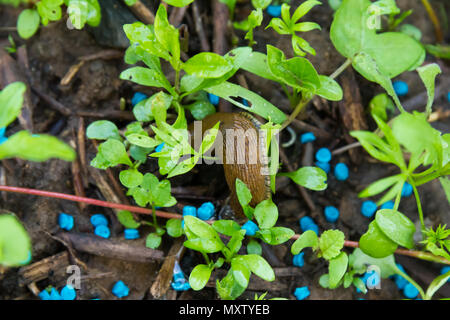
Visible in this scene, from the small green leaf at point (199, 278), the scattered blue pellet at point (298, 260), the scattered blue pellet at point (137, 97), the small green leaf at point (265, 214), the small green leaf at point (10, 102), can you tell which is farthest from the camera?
the scattered blue pellet at point (137, 97)

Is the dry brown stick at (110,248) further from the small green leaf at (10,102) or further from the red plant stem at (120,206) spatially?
the small green leaf at (10,102)

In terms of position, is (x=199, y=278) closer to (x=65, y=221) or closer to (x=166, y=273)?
(x=166, y=273)

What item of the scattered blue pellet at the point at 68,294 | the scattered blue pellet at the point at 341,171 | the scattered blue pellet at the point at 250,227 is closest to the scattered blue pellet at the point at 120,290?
the scattered blue pellet at the point at 68,294

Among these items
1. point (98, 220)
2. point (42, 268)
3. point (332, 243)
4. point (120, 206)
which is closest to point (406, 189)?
point (332, 243)

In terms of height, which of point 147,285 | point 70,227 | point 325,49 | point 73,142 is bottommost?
point 147,285

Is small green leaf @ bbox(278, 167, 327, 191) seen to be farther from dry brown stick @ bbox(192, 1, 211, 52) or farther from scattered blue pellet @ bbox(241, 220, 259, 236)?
dry brown stick @ bbox(192, 1, 211, 52)

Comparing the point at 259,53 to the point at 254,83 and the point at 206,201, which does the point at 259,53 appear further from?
the point at 206,201
